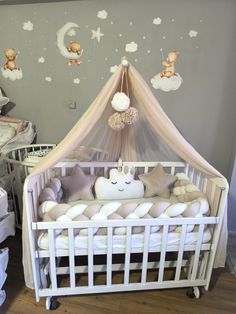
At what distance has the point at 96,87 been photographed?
260 centimetres

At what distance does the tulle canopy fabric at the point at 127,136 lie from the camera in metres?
1.58

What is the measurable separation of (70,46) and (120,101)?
4.01 feet

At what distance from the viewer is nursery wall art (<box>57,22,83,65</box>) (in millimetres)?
2467

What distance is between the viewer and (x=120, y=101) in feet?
5.52

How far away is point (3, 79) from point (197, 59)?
2.08 metres

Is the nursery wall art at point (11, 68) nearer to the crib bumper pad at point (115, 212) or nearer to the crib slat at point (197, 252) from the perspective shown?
the crib bumper pad at point (115, 212)

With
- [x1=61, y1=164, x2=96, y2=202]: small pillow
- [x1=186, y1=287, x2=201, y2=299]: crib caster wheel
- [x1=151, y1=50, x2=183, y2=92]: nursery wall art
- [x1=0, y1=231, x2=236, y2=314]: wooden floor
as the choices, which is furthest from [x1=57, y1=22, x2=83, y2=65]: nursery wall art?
[x1=186, y1=287, x2=201, y2=299]: crib caster wheel

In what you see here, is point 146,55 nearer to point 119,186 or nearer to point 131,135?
point 131,135

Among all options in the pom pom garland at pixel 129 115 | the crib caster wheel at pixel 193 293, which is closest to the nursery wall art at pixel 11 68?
the pom pom garland at pixel 129 115

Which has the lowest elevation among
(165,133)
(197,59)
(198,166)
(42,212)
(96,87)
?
(42,212)

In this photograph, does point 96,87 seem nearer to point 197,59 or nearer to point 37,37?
point 37,37

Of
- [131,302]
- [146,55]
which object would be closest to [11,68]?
[146,55]

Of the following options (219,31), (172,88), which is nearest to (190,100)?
(172,88)

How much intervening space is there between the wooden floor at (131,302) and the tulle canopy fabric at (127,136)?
17 centimetres
